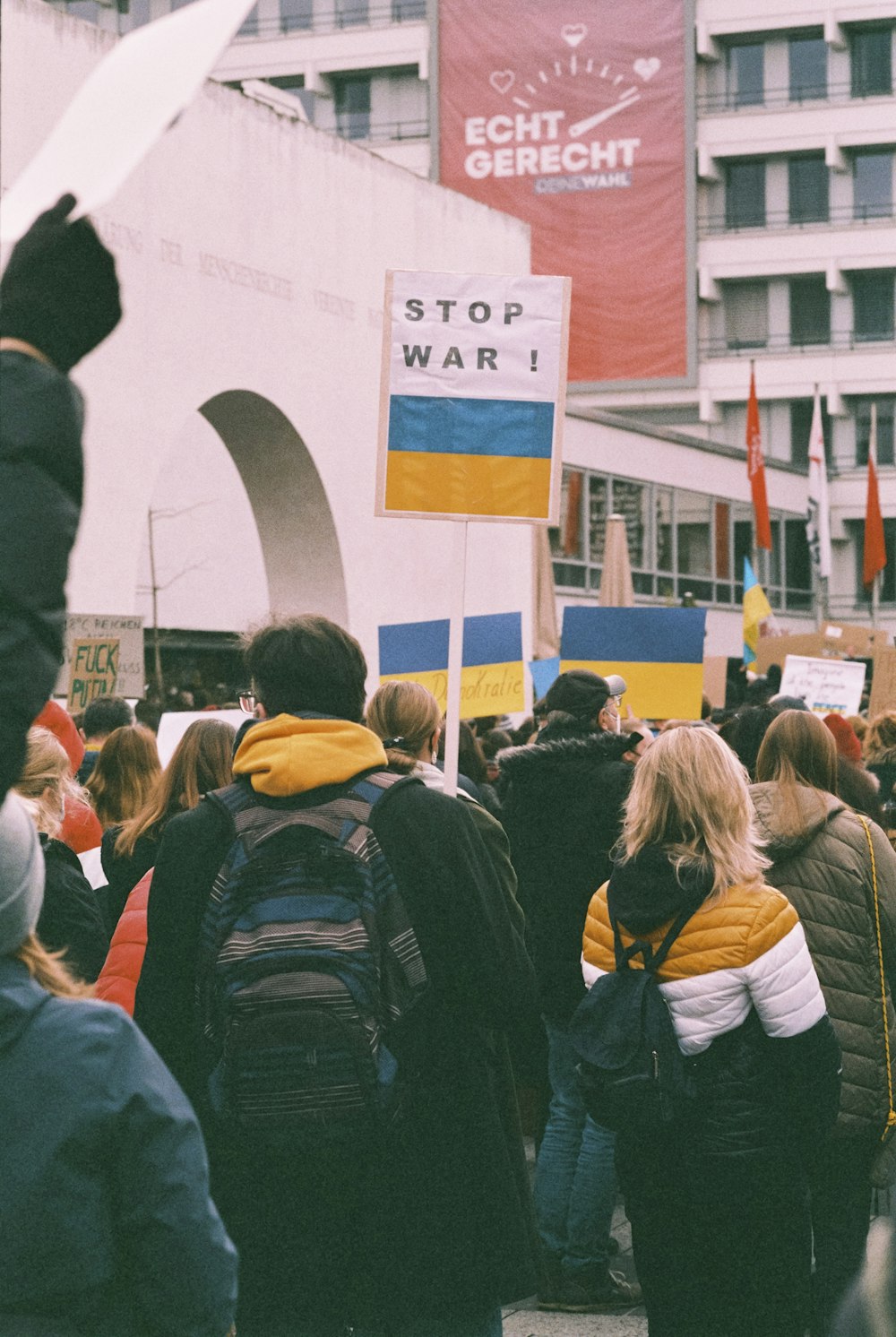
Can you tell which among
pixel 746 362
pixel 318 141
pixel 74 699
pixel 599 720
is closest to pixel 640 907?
pixel 599 720

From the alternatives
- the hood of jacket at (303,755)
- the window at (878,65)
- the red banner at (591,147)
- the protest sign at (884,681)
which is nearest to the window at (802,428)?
the red banner at (591,147)

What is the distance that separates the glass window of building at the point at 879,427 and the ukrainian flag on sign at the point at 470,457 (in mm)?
44250

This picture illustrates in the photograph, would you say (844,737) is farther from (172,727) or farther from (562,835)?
(172,727)

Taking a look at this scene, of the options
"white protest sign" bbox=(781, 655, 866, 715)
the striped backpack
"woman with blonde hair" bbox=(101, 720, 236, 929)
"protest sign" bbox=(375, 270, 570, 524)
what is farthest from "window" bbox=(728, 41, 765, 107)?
the striped backpack

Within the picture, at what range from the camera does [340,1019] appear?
327 cm

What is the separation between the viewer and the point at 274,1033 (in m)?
3.28

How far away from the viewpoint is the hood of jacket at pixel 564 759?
253 inches

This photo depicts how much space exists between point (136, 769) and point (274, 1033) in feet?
10.0

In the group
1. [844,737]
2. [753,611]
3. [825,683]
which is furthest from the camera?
[753,611]

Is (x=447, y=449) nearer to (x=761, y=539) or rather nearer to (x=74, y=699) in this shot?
(x=74, y=699)

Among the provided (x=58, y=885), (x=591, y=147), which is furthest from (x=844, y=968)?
(x=591, y=147)

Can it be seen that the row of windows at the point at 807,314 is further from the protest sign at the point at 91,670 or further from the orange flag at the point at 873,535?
the protest sign at the point at 91,670

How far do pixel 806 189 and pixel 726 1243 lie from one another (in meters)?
47.6

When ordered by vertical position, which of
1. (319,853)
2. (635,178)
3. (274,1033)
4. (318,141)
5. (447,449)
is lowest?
(274,1033)
